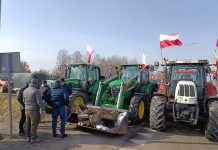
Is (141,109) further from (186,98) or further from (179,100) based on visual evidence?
(186,98)

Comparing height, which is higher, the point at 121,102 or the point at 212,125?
the point at 121,102

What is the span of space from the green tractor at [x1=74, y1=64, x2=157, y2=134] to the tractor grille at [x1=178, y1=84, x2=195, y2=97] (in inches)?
73.4

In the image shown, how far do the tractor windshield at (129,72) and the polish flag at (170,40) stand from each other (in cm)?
162

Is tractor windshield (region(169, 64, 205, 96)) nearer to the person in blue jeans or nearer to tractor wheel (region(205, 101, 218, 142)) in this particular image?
tractor wheel (region(205, 101, 218, 142))

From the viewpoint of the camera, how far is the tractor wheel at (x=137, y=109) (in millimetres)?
9906

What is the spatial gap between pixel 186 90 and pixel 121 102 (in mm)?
2528

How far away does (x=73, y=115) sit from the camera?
9.54m

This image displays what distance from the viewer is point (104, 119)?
8844 millimetres

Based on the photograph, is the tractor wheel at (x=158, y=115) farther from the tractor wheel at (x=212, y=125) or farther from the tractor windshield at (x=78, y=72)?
the tractor windshield at (x=78, y=72)

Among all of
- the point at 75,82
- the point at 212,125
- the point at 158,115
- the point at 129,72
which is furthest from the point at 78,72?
the point at 212,125

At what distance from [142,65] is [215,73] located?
10.8ft

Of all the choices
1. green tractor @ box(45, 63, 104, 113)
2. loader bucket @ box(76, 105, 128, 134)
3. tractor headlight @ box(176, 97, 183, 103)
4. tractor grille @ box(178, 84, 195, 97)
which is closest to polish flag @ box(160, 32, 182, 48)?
tractor grille @ box(178, 84, 195, 97)

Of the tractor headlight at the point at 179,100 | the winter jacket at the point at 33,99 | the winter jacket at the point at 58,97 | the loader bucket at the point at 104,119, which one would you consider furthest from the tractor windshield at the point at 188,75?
the winter jacket at the point at 33,99

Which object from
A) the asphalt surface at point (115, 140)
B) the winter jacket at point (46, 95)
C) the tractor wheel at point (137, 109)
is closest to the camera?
the asphalt surface at point (115, 140)
